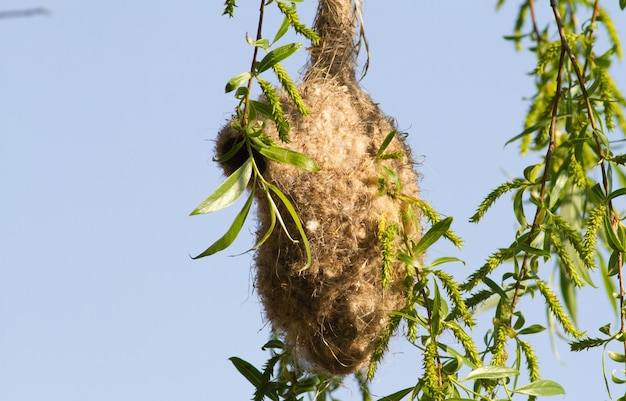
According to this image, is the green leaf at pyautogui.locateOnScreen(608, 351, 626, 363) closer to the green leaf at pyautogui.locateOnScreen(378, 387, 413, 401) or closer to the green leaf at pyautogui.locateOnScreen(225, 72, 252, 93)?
the green leaf at pyautogui.locateOnScreen(378, 387, 413, 401)

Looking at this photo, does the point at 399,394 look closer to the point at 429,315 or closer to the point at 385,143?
the point at 429,315

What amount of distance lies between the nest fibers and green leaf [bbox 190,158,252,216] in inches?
14.9

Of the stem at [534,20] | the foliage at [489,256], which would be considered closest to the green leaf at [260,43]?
the foliage at [489,256]

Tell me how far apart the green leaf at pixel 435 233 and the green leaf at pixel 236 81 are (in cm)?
52

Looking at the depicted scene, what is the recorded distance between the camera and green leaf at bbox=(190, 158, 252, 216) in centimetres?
186

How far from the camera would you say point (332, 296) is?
90.5 inches

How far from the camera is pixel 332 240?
7.49 feet

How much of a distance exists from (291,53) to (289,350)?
2.77 ft

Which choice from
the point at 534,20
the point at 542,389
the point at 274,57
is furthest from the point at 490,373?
the point at 534,20

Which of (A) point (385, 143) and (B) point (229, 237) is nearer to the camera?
(B) point (229, 237)

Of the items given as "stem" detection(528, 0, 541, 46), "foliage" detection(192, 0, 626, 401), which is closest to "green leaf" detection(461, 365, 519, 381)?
"foliage" detection(192, 0, 626, 401)

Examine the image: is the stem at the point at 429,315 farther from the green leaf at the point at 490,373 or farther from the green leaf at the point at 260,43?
the green leaf at the point at 260,43

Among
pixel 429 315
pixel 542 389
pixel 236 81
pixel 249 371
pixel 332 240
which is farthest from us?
pixel 249 371

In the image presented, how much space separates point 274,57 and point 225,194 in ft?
0.85
